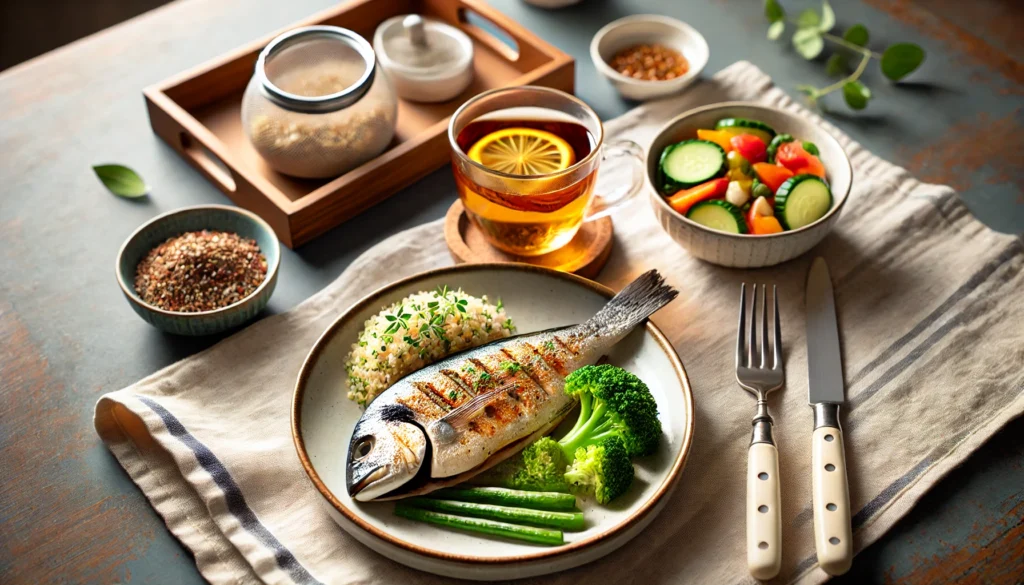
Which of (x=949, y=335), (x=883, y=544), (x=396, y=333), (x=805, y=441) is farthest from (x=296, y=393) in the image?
(x=949, y=335)

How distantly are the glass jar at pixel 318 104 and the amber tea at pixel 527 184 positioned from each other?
0.88 ft

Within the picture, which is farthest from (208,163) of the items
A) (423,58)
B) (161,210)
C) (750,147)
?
(750,147)

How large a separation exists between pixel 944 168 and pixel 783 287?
24.7 inches

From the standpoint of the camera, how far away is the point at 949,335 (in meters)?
1.85

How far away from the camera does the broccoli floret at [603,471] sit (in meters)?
1.50

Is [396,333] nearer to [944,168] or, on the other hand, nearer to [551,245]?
[551,245]

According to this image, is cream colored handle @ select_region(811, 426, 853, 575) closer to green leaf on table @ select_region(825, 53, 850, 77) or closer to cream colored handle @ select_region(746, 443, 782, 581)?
cream colored handle @ select_region(746, 443, 782, 581)

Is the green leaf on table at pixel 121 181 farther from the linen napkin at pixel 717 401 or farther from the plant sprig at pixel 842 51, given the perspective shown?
the plant sprig at pixel 842 51

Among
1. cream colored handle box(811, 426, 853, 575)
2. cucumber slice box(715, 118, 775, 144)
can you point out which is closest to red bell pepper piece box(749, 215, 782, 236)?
cucumber slice box(715, 118, 775, 144)

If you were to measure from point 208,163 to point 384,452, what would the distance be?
106 cm

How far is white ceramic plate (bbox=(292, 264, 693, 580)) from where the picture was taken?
145 cm

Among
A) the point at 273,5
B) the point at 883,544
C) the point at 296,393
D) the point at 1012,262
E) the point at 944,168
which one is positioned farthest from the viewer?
the point at 273,5

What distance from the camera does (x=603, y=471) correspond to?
1494 mm

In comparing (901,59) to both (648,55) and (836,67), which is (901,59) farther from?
(648,55)
